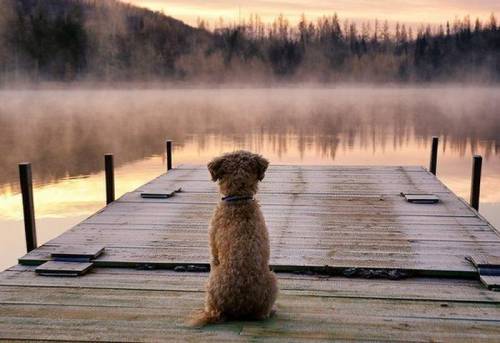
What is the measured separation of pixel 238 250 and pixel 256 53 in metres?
106

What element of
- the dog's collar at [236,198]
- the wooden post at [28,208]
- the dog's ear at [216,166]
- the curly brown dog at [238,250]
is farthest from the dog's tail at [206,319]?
the wooden post at [28,208]

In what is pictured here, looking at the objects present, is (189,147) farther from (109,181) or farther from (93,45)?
(93,45)

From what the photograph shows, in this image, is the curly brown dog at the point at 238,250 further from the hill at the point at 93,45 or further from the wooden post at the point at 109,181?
the hill at the point at 93,45

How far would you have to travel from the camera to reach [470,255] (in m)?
5.86

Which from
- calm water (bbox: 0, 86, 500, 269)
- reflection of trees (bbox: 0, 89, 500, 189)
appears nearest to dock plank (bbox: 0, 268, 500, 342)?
calm water (bbox: 0, 86, 500, 269)

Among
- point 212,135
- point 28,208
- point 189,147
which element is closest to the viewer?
point 28,208

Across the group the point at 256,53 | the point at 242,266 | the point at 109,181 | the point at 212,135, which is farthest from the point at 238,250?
the point at 256,53

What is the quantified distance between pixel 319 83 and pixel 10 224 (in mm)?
104639

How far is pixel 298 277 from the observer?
214 inches

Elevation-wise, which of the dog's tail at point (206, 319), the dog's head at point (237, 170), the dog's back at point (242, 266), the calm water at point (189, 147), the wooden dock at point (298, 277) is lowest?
A: the calm water at point (189, 147)

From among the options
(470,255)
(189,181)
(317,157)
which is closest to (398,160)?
(317,157)

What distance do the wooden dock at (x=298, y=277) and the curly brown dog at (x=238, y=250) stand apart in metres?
0.15

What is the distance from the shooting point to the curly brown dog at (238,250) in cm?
393

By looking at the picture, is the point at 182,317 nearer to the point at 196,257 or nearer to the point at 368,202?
the point at 196,257
